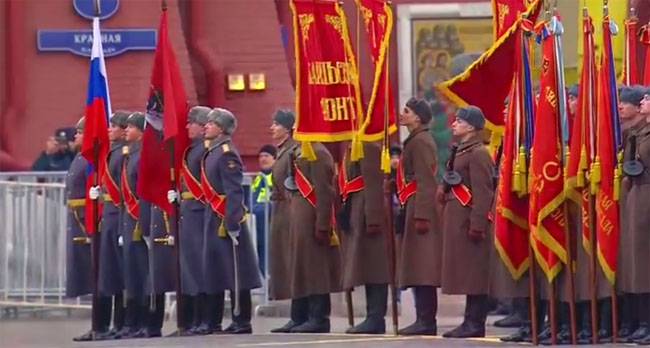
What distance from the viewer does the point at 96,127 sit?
18.9m

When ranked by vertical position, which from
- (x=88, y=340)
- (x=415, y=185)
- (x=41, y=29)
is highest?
(x=41, y=29)

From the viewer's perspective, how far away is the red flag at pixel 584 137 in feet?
53.2

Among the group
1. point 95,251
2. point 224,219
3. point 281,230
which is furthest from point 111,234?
point 281,230

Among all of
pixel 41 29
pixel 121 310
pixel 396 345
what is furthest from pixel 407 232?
pixel 41 29

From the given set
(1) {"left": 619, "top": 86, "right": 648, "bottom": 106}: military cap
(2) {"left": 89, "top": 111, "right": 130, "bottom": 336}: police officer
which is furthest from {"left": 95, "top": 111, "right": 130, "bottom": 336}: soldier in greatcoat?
(1) {"left": 619, "top": 86, "right": 648, "bottom": 106}: military cap

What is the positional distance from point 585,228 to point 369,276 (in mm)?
2363

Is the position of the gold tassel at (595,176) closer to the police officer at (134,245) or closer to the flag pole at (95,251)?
the police officer at (134,245)

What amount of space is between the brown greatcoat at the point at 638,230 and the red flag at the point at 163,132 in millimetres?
4151

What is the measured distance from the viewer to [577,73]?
18750mm

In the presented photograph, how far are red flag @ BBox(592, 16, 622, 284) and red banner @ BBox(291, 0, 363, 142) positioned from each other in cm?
255

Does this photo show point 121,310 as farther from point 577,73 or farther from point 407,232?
point 577,73

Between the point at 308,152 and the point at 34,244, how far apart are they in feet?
15.5

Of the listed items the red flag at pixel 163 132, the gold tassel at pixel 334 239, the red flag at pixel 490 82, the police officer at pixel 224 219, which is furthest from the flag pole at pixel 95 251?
the red flag at pixel 490 82

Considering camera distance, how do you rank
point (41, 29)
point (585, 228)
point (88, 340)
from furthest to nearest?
point (41, 29), point (88, 340), point (585, 228)
